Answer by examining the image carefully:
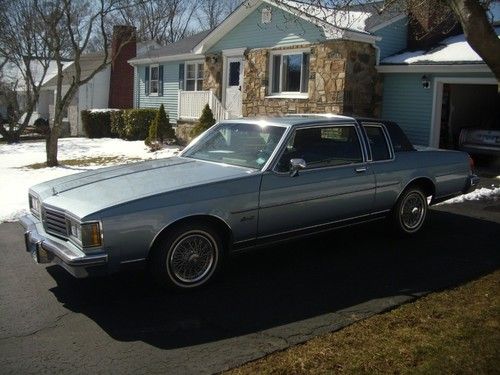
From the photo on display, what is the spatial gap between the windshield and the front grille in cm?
175

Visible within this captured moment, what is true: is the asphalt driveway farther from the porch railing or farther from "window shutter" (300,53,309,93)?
the porch railing

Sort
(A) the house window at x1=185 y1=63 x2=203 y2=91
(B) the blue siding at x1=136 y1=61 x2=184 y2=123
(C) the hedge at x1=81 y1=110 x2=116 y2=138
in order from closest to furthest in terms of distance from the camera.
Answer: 1. (A) the house window at x1=185 y1=63 x2=203 y2=91
2. (B) the blue siding at x1=136 y1=61 x2=184 y2=123
3. (C) the hedge at x1=81 y1=110 x2=116 y2=138

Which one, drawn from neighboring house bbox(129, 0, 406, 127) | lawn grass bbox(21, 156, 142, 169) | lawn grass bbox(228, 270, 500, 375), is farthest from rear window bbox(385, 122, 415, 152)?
lawn grass bbox(21, 156, 142, 169)

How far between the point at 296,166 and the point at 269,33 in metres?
12.9

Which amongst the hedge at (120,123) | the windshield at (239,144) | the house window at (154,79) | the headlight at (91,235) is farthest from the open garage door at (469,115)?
the house window at (154,79)

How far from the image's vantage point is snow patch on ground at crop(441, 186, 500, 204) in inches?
365

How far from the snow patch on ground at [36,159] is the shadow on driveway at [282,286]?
161 inches

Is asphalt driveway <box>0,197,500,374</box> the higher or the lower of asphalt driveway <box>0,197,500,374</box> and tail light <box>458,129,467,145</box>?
the lower

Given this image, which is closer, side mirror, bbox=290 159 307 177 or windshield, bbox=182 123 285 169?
side mirror, bbox=290 159 307 177

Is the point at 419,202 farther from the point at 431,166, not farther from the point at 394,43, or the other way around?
the point at 394,43

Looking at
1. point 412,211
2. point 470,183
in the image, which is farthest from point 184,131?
point 412,211

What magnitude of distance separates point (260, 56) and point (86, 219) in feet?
45.3

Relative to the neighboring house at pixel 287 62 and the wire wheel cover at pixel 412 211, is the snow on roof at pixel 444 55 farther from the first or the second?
the wire wheel cover at pixel 412 211

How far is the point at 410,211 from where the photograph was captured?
6703 millimetres
